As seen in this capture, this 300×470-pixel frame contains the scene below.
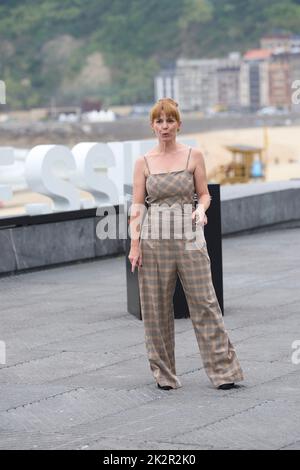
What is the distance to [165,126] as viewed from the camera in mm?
6715

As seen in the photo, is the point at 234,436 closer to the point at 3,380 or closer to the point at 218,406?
the point at 218,406

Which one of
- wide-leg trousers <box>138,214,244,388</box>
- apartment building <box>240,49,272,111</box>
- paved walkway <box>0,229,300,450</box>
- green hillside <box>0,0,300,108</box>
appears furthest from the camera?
apartment building <box>240,49,272,111</box>

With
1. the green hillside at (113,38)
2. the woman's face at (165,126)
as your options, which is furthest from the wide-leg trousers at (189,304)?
the green hillside at (113,38)

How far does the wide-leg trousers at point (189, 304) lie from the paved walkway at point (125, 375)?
0.16 m

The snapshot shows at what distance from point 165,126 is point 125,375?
1691 mm

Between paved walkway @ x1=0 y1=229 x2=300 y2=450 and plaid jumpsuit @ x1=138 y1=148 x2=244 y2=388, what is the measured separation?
18cm

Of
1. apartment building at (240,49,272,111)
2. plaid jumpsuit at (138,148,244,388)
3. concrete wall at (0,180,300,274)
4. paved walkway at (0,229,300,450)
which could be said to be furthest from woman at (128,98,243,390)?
apartment building at (240,49,272,111)

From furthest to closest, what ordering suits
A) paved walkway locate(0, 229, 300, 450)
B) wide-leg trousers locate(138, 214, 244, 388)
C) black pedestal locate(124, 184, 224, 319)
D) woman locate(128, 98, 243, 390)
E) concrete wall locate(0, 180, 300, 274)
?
concrete wall locate(0, 180, 300, 274) → black pedestal locate(124, 184, 224, 319) → wide-leg trousers locate(138, 214, 244, 388) → woman locate(128, 98, 243, 390) → paved walkway locate(0, 229, 300, 450)

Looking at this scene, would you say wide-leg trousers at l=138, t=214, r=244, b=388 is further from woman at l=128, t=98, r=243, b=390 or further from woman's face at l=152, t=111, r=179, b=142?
woman's face at l=152, t=111, r=179, b=142

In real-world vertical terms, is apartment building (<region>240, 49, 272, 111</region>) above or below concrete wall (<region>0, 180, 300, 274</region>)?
below

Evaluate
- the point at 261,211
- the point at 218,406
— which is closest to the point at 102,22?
the point at 261,211

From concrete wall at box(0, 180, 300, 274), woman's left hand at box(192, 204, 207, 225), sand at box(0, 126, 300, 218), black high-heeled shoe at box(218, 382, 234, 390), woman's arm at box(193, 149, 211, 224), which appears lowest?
sand at box(0, 126, 300, 218)

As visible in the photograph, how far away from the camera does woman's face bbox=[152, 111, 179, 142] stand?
6707 millimetres

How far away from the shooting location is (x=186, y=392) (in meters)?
7.01
